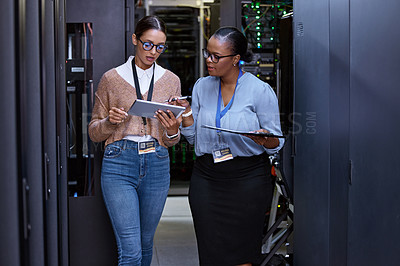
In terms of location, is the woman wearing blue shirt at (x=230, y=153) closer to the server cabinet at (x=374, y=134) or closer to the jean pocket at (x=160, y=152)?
the jean pocket at (x=160, y=152)

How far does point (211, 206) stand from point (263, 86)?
70 centimetres

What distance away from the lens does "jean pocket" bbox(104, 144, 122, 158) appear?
108 inches

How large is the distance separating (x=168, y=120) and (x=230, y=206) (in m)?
0.59

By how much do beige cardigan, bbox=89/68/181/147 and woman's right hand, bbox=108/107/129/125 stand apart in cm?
8

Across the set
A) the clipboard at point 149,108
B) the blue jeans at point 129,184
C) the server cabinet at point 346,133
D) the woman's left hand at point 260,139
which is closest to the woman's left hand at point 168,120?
the clipboard at point 149,108

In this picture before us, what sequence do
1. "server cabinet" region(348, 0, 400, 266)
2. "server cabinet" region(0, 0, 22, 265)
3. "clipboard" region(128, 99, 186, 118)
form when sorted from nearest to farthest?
1. "server cabinet" region(0, 0, 22, 265)
2. "server cabinet" region(348, 0, 400, 266)
3. "clipboard" region(128, 99, 186, 118)

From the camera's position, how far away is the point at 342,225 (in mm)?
2785

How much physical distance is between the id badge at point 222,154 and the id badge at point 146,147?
12.5 inches

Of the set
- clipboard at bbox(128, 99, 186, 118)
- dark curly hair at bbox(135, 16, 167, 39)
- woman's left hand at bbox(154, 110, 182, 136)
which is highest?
dark curly hair at bbox(135, 16, 167, 39)

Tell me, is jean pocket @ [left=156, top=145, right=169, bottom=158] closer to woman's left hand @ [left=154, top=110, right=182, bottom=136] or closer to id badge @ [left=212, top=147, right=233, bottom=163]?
woman's left hand @ [left=154, top=110, right=182, bottom=136]

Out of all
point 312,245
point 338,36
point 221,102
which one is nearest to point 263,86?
point 221,102

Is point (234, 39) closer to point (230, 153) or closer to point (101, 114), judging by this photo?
point (230, 153)

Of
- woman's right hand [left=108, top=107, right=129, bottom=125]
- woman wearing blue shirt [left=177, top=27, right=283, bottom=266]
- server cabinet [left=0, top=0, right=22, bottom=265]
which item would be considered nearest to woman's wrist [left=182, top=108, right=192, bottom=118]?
woman wearing blue shirt [left=177, top=27, right=283, bottom=266]

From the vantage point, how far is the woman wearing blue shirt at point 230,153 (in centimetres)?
280
